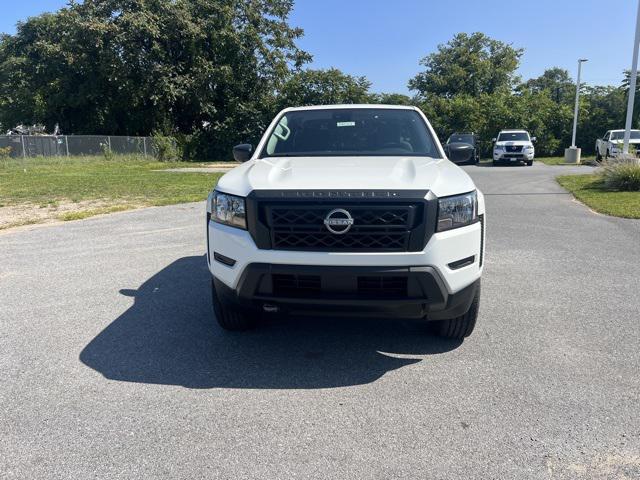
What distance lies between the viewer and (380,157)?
14.4ft

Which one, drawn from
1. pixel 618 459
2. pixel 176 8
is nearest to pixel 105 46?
pixel 176 8

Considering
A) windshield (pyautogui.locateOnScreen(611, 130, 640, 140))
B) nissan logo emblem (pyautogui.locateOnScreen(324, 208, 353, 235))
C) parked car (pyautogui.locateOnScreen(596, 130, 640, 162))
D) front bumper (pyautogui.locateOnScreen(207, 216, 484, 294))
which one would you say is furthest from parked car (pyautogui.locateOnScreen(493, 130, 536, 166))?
nissan logo emblem (pyautogui.locateOnScreen(324, 208, 353, 235))

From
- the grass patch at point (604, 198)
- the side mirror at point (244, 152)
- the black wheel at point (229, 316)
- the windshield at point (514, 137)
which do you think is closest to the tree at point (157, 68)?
the windshield at point (514, 137)

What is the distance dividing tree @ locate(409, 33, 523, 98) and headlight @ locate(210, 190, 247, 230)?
52.0m

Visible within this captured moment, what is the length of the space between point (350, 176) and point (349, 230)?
0.46m

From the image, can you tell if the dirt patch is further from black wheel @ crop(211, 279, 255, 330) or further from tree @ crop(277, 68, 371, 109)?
tree @ crop(277, 68, 371, 109)

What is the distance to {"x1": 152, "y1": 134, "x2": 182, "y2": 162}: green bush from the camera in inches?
1276

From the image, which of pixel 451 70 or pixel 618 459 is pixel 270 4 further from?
pixel 618 459

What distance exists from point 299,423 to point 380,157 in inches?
93.5

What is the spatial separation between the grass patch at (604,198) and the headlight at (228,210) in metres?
8.76

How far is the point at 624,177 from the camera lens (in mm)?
13273

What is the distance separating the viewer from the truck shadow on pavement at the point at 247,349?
3.39m

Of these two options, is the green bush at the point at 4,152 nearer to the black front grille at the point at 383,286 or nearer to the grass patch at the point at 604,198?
the grass patch at the point at 604,198

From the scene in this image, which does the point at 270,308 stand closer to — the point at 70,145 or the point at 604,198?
the point at 604,198
